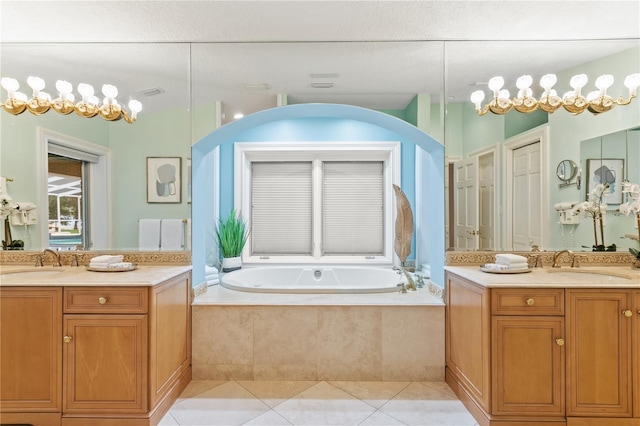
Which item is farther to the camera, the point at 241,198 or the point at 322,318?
the point at 241,198

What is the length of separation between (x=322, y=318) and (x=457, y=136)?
1.67 metres

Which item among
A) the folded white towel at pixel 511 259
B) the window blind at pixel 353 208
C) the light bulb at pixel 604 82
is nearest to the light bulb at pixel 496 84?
the light bulb at pixel 604 82

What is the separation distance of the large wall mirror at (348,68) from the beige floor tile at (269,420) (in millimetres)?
1483

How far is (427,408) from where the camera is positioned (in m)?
2.01

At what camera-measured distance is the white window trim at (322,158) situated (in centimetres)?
358

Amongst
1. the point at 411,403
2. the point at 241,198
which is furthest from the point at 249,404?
the point at 241,198

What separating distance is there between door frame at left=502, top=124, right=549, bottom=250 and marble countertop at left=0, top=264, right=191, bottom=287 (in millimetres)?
2373

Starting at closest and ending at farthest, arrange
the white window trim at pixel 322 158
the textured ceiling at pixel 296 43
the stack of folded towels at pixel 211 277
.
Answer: the textured ceiling at pixel 296 43 < the stack of folded towels at pixel 211 277 < the white window trim at pixel 322 158

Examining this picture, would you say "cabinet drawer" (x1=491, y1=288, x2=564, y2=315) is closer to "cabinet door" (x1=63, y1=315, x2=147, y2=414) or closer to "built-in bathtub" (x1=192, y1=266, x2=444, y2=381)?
"built-in bathtub" (x1=192, y1=266, x2=444, y2=381)

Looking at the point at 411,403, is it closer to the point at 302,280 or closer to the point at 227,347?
the point at 227,347

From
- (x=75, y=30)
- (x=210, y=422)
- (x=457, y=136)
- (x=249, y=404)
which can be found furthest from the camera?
(x=457, y=136)

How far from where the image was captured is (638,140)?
2240 millimetres

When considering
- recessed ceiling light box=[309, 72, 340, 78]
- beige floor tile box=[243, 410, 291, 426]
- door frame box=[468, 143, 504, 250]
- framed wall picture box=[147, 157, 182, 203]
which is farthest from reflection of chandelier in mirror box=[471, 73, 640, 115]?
beige floor tile box=[243, 410, 291, 426]

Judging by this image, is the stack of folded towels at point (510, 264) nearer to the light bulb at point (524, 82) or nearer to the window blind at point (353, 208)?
the light bulb at point (524, 82)
